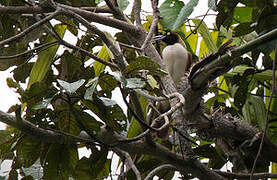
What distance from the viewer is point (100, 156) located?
1.28 metres

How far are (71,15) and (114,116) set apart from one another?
0.35 meters

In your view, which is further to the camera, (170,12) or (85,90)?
(170,12)

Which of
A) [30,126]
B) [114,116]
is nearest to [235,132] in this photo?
[114,116]

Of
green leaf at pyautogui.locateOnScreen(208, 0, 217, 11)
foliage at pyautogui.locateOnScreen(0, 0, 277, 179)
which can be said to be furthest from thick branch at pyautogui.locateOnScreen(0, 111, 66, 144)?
green leaf at pyautogui.locateOnScreen(208, 0, 217, 11)

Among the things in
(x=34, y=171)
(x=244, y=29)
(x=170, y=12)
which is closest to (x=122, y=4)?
(x=170, y=12)

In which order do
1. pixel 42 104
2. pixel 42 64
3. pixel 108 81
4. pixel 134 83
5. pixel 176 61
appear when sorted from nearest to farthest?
pixel 134 83, pixel 42 104, pixel 108 81, pixel 42 64, pixel 176 61

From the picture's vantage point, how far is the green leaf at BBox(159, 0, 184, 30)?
1168mm

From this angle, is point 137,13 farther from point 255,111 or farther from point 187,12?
point 255,111

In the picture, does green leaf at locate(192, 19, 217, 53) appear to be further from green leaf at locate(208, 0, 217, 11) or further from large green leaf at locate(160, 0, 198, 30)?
green leaf at locate(208, 0, 217, 11)

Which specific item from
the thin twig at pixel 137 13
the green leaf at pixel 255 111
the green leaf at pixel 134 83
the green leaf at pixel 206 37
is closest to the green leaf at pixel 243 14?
the green leaf at pixel 206 37

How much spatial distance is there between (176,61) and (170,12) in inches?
23.0

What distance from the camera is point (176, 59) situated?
1782mm

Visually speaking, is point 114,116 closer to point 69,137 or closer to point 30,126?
point 69,137

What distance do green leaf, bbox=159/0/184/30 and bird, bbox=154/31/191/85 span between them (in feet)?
1.51
